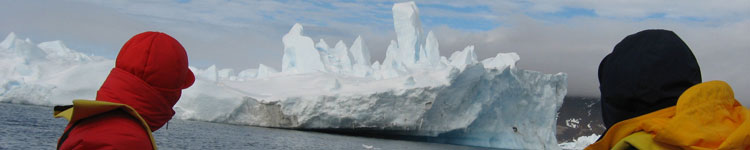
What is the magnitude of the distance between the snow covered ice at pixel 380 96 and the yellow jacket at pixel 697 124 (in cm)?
2062

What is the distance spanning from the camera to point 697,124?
4.08 feet

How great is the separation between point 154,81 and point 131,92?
54 mm

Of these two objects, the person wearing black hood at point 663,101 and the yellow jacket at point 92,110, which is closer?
the person wearing black hood at point 663,101

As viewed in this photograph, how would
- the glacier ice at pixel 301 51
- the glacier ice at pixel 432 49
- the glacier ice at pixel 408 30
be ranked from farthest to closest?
the glacier ice at pixel 301 51 < the glacier ice at pixel 432 49 < the glacier ice at pixel 408 30

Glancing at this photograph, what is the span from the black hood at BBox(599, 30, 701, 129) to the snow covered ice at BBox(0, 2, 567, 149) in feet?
67.5

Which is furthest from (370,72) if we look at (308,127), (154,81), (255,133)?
(154,81)

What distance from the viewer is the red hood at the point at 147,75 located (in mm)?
1476

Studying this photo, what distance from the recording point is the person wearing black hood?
48.6 inches

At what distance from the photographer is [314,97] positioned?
78.1ft

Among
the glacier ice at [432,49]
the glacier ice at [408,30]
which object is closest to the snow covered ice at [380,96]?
the glacier ice at [408,30]

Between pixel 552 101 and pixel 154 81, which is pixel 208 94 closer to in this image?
pixel 552 101

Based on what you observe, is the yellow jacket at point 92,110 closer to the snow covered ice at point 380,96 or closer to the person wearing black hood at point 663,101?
the person wearing black hood at point 663,101

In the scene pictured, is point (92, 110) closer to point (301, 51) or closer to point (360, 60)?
point (301, 51)

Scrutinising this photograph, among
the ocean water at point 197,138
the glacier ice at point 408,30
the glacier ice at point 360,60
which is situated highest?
the glacier ice at point 408,30
